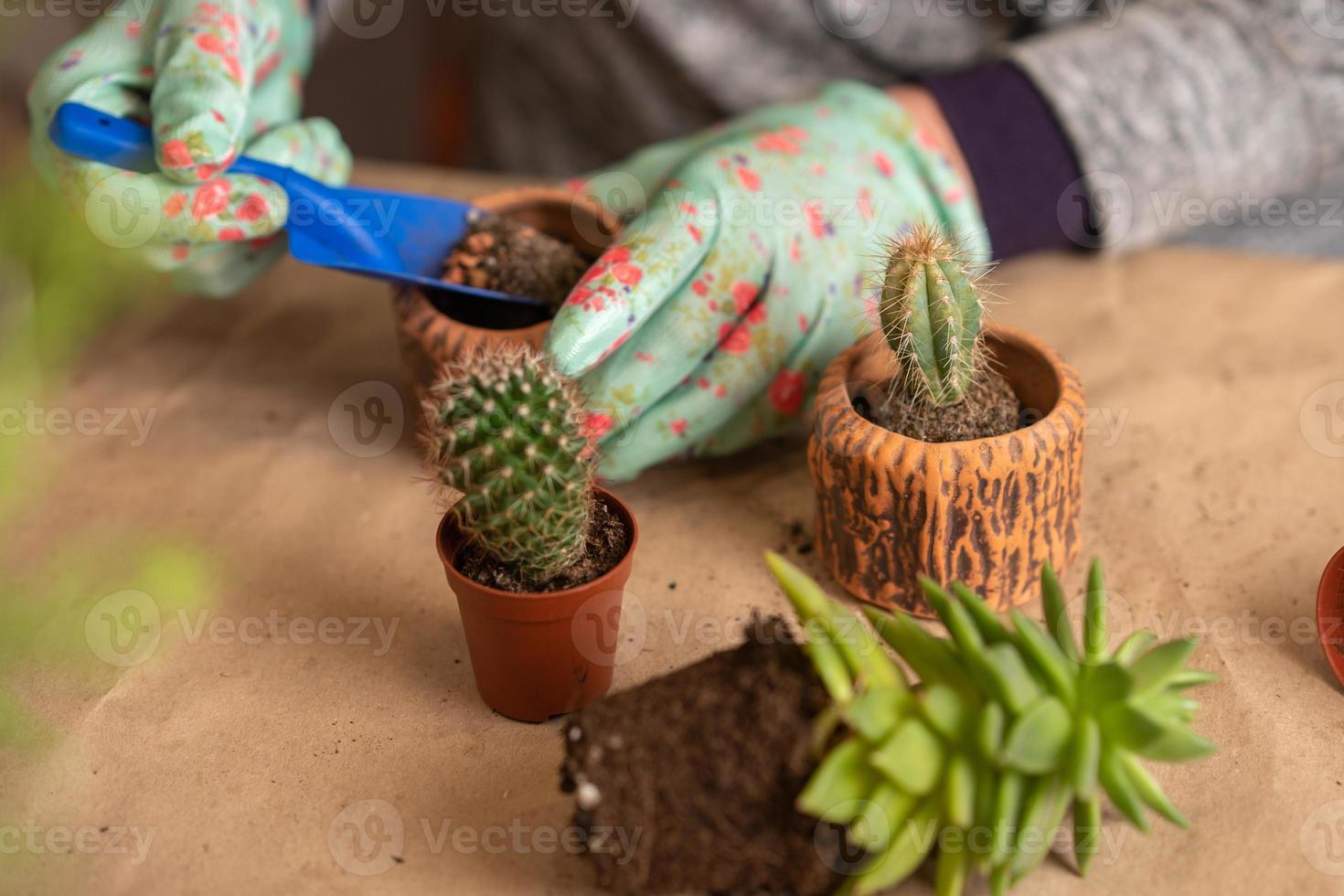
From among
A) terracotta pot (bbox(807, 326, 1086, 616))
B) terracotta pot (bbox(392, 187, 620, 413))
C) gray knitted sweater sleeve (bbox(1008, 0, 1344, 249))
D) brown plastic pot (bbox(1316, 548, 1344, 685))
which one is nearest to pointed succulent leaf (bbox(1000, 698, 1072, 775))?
terracotta pot (bbox(807, 326, 1086, 616))

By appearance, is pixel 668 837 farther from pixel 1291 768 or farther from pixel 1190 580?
pixel 1190 580

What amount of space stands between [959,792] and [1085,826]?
11 cm

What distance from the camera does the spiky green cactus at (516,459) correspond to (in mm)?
888

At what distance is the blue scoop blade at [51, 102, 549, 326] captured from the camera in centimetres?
120

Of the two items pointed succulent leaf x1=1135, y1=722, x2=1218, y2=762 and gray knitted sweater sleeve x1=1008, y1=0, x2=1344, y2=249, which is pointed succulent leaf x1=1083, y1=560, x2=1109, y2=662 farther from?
gray knitted sweater sleeve x1=1008, y1=0, x2=1344, y2=249

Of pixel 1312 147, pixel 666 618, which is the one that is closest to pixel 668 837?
pixel 666 618

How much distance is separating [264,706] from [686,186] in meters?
0.69

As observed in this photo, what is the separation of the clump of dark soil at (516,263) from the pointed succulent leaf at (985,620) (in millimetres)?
617

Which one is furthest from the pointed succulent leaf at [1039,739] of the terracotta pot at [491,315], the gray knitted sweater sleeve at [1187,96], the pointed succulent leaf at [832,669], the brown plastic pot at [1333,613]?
the gray knitted sweater sleeve at [1187,96]

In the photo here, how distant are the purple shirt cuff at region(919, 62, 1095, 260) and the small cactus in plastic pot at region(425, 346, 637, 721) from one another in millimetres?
791

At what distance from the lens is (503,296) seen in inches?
49.1

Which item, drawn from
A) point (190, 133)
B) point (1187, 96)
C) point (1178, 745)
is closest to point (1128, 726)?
point (1178, 745)

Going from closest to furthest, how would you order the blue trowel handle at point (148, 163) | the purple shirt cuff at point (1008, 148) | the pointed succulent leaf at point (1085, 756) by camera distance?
the pointed succulent leaf at point (1085, 756), the blue trowel handle at point (148, 163), the purple shirt cuff at point (1008, 148)

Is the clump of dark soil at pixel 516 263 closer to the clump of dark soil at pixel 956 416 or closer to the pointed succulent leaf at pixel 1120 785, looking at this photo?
the clump of dark soil at pixel 956 416
